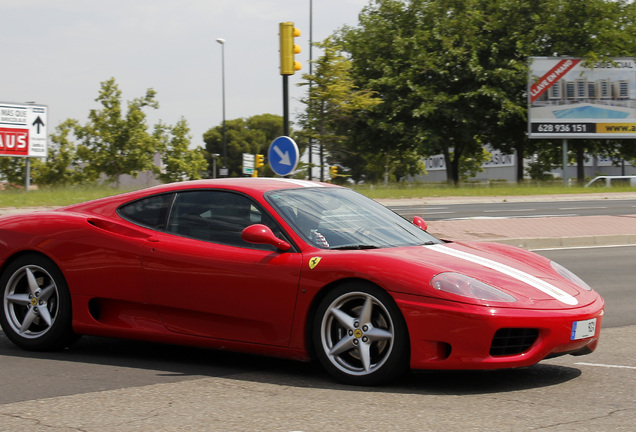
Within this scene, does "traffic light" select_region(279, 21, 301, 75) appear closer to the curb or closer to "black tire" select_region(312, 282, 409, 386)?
the curb

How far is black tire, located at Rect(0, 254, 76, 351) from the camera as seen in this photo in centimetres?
571

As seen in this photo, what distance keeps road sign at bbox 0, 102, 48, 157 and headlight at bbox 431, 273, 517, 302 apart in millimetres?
42688

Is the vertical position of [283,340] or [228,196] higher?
[228,196]

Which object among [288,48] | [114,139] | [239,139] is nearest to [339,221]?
[288,48]

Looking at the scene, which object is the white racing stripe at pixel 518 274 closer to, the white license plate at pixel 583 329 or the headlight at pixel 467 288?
the white license plate at pixel 583 329

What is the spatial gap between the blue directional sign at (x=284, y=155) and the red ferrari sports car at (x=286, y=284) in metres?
7.67

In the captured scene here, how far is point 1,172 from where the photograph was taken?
57.8 m

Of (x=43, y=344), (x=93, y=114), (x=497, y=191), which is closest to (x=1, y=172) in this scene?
(x=93, y=114)

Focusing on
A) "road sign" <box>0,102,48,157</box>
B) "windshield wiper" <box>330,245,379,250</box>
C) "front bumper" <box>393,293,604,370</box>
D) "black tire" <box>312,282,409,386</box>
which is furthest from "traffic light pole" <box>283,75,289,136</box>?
"road sign" <box>0,102,48,157</box>

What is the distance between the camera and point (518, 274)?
16.2ft

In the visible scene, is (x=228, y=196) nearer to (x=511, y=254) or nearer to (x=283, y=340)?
(x=283, y=340)

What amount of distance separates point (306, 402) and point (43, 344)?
7.41 ft

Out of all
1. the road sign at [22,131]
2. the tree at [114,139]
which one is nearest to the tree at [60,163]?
the tree at [114,139]

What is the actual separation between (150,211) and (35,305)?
3.36 feet
